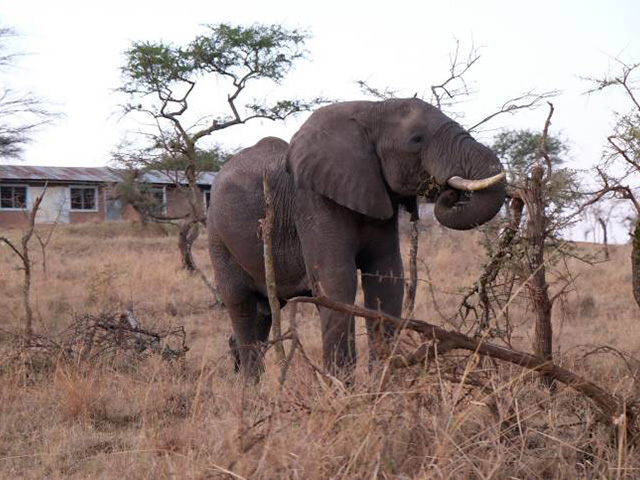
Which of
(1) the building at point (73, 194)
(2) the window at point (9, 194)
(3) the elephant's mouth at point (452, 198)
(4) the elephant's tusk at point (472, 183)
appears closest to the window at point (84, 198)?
(1) the building at point (73, 194)

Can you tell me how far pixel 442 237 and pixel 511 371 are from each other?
60.2 feet

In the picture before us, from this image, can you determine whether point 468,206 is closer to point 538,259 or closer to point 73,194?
point 538,259

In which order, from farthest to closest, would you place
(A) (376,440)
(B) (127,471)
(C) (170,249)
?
1. (C) (170,249)
2. (B) (127,471)
3. (A) (376,440)

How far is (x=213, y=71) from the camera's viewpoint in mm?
19656

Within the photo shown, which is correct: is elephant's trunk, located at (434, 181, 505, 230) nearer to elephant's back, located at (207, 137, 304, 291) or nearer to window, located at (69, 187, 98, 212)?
elephant's back, located at (207, 137, 304, 291)

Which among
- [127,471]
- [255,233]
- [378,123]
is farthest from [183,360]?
[127,471]

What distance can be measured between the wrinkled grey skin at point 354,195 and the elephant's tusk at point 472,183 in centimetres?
6

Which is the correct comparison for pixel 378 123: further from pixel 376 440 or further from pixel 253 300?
pixel 376 440

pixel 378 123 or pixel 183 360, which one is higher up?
pixel 378 123

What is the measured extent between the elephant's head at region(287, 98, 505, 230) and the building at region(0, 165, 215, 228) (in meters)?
27.0

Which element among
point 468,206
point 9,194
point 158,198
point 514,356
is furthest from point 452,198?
point 9,194

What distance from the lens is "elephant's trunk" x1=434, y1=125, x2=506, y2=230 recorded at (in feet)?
17.8

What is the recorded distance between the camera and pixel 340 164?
19.7ft

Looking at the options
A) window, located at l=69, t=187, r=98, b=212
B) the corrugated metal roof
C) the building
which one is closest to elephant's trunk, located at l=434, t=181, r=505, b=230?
the corrugated metal roof
